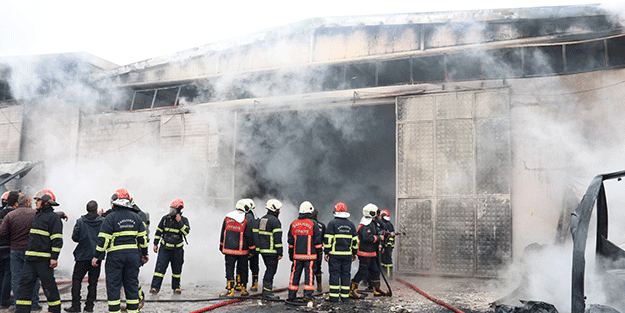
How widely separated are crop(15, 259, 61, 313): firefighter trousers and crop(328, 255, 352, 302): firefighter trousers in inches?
160

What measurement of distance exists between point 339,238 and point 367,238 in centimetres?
69

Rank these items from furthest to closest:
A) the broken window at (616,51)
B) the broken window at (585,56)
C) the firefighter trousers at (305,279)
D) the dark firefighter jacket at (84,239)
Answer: the broken window at (585,56)
the broken window at (616,51)
the firefighter trousers at (305,279)
the dark firefighter jacket at (84,239)

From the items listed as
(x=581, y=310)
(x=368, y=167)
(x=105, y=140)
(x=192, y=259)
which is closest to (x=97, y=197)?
(x=105, y=140)

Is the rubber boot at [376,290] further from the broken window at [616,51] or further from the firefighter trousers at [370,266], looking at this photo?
the broken window at [616,51]

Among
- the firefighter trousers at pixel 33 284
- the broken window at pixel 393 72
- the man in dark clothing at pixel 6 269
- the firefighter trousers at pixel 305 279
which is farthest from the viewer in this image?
the broken window at pixel 393 72

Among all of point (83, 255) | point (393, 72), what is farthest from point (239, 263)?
point (393, 72)

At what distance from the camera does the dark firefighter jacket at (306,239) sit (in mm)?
7911

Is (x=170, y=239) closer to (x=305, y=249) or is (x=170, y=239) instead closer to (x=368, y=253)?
(x=305, y=249)

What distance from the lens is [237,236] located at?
8.38 meters

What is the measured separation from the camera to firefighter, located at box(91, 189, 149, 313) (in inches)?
233

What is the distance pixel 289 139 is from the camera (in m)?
14.1

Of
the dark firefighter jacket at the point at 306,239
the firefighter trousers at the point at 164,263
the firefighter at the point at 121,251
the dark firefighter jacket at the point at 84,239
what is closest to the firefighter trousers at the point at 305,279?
the dark firefighter jacket at the point at 306,239

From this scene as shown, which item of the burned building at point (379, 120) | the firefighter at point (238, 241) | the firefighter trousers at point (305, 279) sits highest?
the burned building at point (379, 120)

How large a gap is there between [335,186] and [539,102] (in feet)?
25.1
